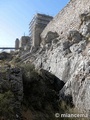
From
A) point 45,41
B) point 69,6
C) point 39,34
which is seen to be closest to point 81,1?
point 69,6

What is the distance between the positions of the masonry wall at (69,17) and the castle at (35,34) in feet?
6.54

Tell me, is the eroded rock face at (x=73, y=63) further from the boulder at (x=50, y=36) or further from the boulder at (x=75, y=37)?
the boulder at (x=50, y=36)

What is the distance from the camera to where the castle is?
23.5 m

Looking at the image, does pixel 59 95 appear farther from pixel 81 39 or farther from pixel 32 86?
pixel 81 39

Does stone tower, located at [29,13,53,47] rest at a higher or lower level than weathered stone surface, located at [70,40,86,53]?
higher

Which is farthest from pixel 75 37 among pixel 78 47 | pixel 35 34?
pixel 35 34

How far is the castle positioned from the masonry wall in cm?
199

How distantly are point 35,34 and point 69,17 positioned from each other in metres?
5.04

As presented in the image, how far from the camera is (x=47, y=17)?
3014cm

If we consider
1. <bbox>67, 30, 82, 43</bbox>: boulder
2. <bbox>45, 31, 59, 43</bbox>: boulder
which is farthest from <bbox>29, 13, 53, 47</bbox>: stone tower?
<bbox>67, 30, 82, 43</bbox>: boulder

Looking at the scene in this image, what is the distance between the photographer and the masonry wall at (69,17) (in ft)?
59.6

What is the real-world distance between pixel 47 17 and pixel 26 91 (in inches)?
736

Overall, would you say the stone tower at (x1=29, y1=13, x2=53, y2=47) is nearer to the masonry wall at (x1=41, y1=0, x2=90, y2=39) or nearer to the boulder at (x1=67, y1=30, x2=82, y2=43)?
the masonry wall at (x1=41, y1=0, x2=90, y2=39)

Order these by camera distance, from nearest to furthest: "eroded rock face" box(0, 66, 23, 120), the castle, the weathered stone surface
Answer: "eroded rock face" box(0, 66, 23, 120) < the weathered stone surface < the castle
